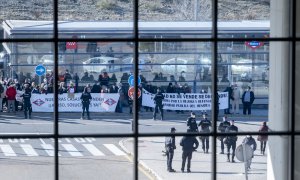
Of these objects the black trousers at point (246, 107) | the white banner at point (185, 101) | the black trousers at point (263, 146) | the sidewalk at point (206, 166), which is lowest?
the sidewalk at point (206, 166)

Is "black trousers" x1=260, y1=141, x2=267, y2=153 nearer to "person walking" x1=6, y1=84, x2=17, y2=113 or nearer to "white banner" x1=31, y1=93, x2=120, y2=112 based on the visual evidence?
"white banner" x1=31, y1=93, x2=120, y2=112

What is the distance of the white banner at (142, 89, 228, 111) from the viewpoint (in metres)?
7.91

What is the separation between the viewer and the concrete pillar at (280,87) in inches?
224

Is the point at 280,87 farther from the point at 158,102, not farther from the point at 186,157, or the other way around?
the point at 158,102

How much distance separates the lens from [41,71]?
7.77m

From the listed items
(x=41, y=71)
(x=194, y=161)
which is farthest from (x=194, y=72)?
(x=41, y=71)

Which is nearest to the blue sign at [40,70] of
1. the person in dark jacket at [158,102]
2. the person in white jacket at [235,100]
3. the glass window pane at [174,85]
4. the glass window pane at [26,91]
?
the glass window pane at [26,91]

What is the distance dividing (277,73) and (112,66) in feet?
8.94

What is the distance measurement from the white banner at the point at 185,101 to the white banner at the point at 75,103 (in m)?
0.32

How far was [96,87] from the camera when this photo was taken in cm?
812

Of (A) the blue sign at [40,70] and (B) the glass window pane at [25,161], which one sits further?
(A) the blue sign at [40,70]

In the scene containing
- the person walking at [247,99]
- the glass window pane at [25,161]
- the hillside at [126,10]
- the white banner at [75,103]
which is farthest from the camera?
the hillside at [126,10]

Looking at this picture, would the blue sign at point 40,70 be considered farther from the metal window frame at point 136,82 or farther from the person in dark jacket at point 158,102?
the metal window frame at point 136,82

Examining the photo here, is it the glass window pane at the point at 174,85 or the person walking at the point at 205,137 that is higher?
the glass window pane at the point at 174,85
